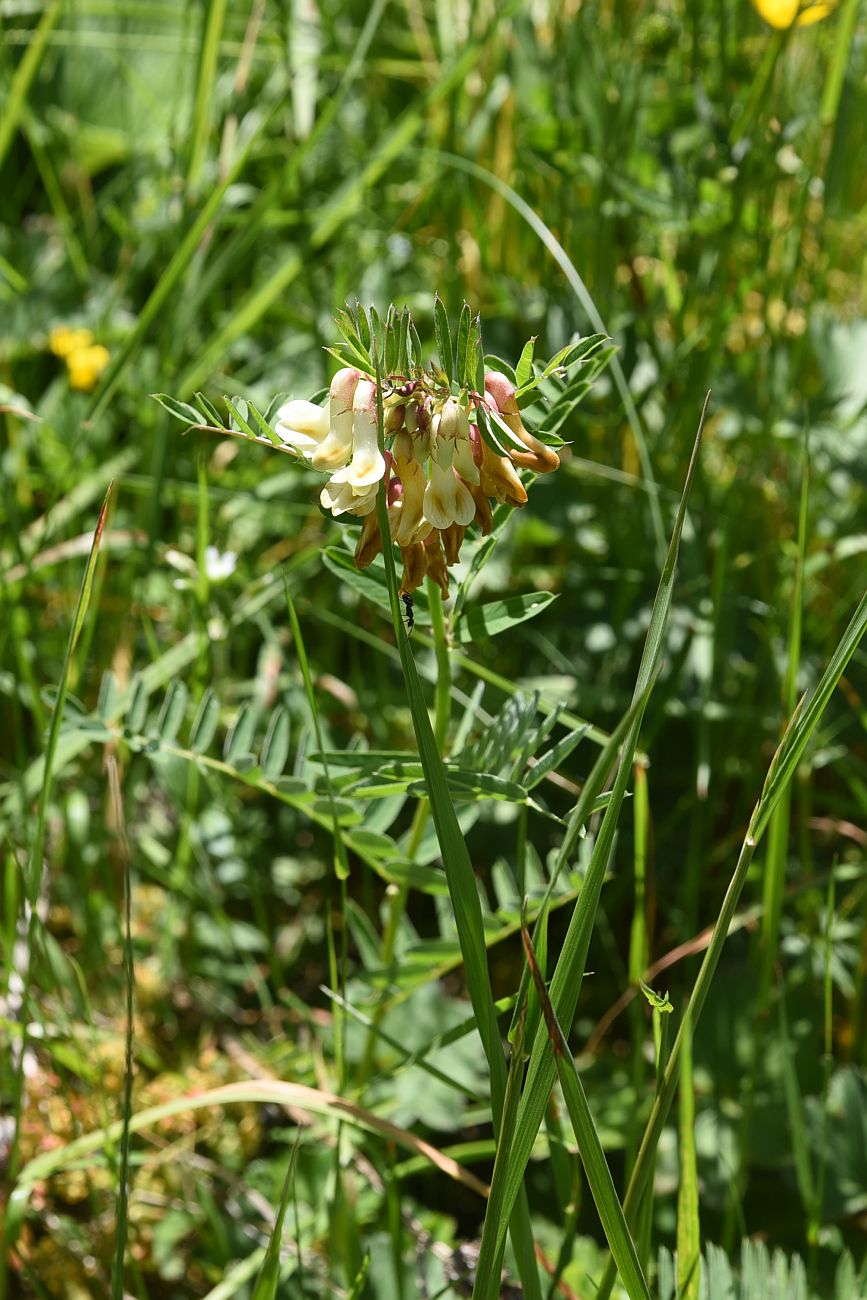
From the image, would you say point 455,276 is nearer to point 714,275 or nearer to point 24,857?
point 714,275

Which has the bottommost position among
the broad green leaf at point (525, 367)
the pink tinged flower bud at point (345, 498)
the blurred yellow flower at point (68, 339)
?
the blurred yellow flower at point (68, 339)

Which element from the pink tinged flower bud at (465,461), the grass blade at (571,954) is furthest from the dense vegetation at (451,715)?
the pink tinged flower bud at (465,461)

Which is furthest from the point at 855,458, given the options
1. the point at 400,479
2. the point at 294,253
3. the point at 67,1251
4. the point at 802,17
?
the point at 67,1251

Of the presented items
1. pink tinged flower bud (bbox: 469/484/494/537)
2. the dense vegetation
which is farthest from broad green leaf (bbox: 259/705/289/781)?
pink tinged flower bud (bbox: 469/484/494/537)

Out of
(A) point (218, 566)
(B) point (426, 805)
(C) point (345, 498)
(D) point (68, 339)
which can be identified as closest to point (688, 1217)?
(B) point (426, 805)

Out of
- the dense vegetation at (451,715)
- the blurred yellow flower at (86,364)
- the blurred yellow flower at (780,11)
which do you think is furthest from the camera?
the blurred yellow flower at (86,364)

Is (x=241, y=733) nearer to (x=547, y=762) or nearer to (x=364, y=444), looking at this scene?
(x=547, y=762)

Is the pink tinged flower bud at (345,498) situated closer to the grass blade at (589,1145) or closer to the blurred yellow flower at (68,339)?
the grass blade at (589,1145)
